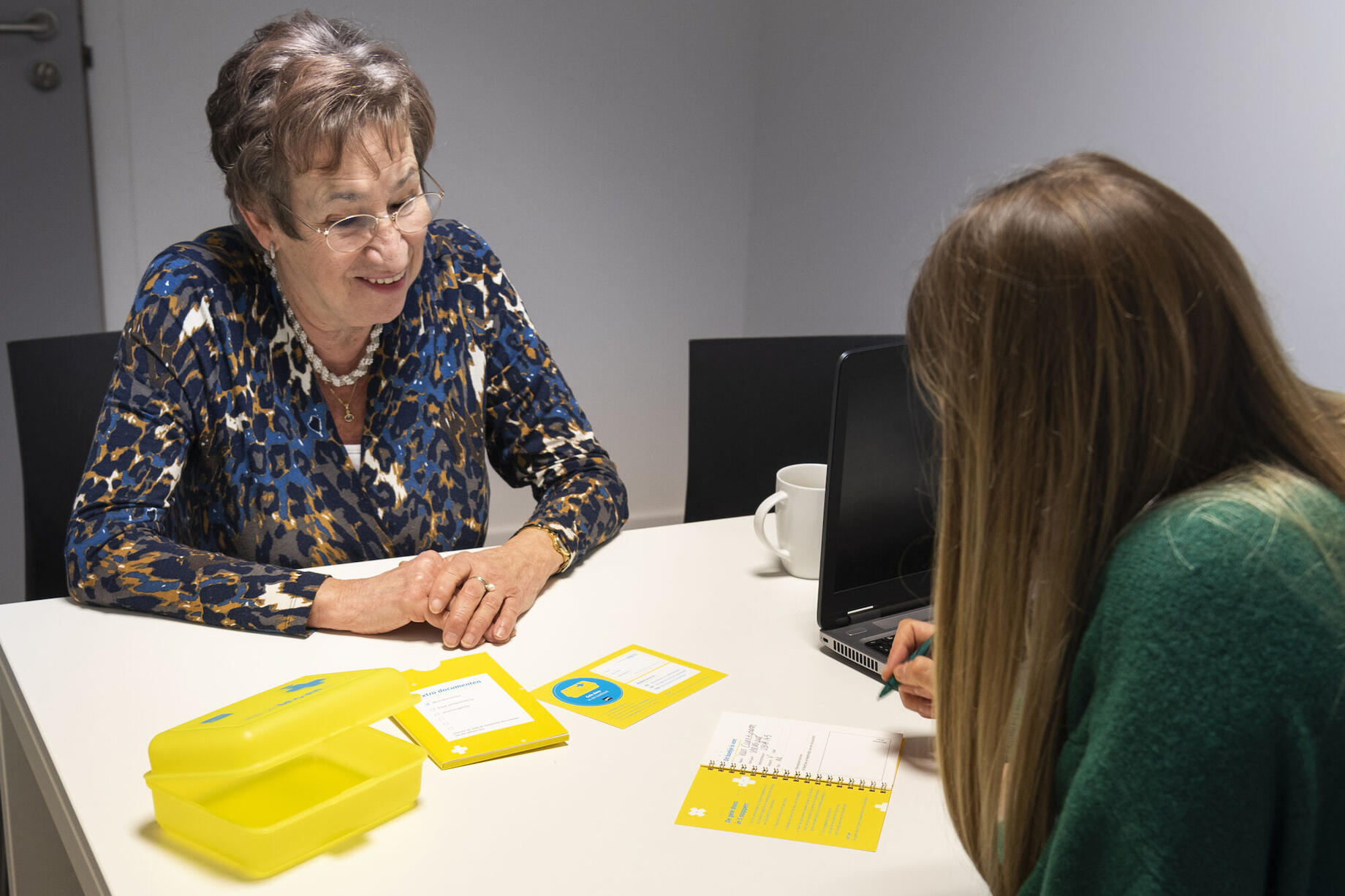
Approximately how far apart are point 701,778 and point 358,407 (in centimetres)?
88

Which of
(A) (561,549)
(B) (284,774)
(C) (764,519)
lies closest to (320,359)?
(A) (561,549)

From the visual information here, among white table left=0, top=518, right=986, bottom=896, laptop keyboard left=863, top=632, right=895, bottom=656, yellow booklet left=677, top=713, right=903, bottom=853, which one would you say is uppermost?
laptop keyboard left=863, top=632, right=895, bottom=656

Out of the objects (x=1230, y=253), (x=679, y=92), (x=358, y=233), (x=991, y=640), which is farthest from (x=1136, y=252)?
(x=679, y=92)

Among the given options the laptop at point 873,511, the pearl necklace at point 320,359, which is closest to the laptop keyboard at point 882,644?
the laptop at point 873,511

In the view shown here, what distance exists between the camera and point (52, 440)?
1.72 m

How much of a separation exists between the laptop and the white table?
0.06 metres

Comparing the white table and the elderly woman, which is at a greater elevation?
A: the elderly woman

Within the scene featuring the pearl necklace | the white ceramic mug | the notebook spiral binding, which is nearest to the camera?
the notebook spiral binding

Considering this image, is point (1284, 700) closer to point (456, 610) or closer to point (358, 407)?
point (456, 610)

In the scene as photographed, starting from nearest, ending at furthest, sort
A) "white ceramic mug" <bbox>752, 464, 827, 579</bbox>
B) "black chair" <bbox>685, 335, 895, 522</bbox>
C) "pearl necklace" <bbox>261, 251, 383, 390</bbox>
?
"white ceramic mug" <bbox>752, 464, 827, 579</bbox> < "pearl necklace" <bbox>261, 251, 383, 390</bbox> < "black chair" <bbox>685, 335, 895, 522</bbox>

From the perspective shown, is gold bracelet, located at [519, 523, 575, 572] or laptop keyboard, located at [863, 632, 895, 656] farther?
gold bracelet, located at [519, 523, 575, 572]

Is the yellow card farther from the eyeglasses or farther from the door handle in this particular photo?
the door handle

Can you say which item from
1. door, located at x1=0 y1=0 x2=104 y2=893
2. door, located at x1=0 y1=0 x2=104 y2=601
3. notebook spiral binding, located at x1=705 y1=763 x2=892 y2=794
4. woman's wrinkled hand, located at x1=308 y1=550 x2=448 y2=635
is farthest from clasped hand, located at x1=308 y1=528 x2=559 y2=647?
door, located at x1=0 y1=0 x2=104 y2=893

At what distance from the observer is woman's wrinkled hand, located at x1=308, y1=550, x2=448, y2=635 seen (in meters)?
1.22
